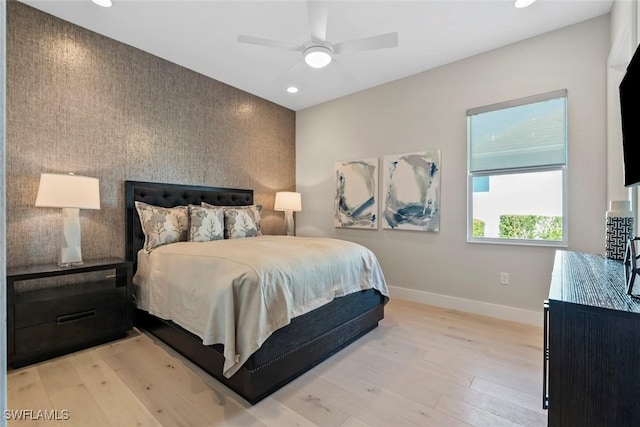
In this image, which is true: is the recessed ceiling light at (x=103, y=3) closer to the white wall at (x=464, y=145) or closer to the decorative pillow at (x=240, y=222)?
the decorative pillow at (x=240, y=222)

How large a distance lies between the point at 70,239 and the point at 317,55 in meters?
2.53

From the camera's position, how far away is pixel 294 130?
16.1ft

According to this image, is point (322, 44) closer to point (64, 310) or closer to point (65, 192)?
point (65, 192)

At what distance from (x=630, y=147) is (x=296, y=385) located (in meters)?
2.24

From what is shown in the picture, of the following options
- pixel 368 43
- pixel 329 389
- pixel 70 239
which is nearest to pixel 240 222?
pixel 70 239

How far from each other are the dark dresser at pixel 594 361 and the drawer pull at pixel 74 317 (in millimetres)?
2948

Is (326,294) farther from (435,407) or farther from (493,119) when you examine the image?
(493,119)

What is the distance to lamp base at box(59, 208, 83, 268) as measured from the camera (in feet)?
7.72

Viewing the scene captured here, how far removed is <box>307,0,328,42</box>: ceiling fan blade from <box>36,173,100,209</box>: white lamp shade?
7.22ft

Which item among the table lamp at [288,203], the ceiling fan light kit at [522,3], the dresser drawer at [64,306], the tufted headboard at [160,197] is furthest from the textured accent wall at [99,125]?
the ceiling fan light kit at [522,3]

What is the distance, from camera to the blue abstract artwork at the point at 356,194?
3918 millimetres

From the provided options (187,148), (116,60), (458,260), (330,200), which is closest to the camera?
(116,60)

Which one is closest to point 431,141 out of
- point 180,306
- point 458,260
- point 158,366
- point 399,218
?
point 399,218

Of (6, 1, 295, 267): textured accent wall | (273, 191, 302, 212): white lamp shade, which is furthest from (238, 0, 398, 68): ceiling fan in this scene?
(273, 191, 302, 212): white lamp shade
